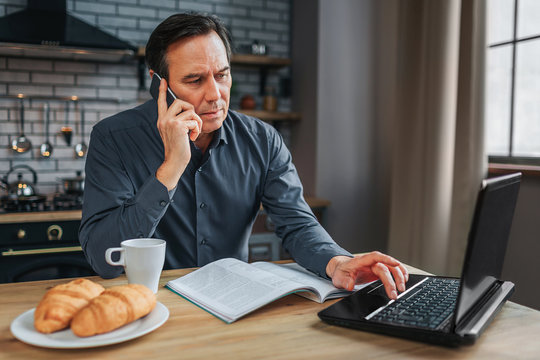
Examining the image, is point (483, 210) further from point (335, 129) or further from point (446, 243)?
point (335, 129)

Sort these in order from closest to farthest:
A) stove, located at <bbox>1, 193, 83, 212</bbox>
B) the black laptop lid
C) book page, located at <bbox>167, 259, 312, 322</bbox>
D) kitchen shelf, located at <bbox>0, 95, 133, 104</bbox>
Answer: the black laptop lid
book page, located at <bbox>167, 259, 312, 322</bbox>
stove, located at <bbox>1, 193, 83, 212</bbox>
kitchen shelf, located at <bbox>0, 95, 133, 104</bbox>

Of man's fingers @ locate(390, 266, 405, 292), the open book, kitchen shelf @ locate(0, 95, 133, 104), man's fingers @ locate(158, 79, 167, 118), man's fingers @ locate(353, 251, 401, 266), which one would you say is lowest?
the open book

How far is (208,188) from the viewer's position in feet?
5.11

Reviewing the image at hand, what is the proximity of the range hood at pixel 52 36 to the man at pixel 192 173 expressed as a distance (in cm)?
116

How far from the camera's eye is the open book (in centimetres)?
93

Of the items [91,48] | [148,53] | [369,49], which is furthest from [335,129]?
[148,53]

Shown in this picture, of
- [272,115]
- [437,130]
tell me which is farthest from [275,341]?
[272,115]

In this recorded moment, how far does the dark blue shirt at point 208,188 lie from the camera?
53.2 inches

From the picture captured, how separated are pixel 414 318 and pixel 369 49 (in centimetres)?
257

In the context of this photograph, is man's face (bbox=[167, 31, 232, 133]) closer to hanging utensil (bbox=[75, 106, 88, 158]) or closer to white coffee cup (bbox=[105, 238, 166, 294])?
white coffee cup (bbox=[105, 238, 166, 294])

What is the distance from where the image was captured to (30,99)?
2.86 m

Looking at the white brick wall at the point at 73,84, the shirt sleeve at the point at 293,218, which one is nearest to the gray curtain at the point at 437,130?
the shirt sleeve at the point at 293,218

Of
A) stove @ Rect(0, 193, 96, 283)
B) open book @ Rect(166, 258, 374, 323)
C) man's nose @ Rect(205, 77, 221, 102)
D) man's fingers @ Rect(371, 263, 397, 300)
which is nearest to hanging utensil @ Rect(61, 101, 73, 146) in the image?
stove @ Rect(0, 193, 96, 283)

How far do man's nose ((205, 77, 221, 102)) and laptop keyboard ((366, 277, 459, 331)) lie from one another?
0.78m
